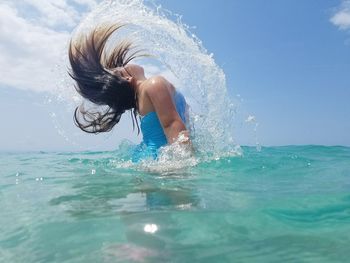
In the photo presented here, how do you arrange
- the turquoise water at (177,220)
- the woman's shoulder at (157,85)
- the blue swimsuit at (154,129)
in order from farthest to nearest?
1. the blue swimsuit at (154,129)
2. the woman's shoulder at (157,85)
3. the turquoise water at (177,220)

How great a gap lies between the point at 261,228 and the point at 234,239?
280 millimetres

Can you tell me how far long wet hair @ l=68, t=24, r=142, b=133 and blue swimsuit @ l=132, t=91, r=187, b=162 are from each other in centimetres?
49

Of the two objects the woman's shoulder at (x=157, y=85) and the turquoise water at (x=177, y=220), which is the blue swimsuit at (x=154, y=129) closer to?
the woman's shoulder at (x=157, y=85)

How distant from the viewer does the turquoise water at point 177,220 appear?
2311mm

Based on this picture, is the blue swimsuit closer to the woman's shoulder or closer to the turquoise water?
the woman's shoulder

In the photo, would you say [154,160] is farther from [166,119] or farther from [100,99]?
[100,99]

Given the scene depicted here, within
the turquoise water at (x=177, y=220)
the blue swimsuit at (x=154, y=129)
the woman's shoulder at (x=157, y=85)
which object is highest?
the woman's shoulder at (x=157, y=85)

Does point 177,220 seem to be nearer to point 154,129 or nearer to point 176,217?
point 176,217

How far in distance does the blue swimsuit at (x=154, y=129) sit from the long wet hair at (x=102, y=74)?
489 mm

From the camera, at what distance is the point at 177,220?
108 inches

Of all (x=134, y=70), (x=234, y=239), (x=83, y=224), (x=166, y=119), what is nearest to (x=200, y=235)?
(x=234, y=239)

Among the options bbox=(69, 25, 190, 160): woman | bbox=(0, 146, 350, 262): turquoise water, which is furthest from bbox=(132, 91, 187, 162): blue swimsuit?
bbox=(0, 146, 350, 262): turquoise water

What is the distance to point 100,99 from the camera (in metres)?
5.82

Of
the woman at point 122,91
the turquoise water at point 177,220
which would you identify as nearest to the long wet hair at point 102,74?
the woman at point 122,91
